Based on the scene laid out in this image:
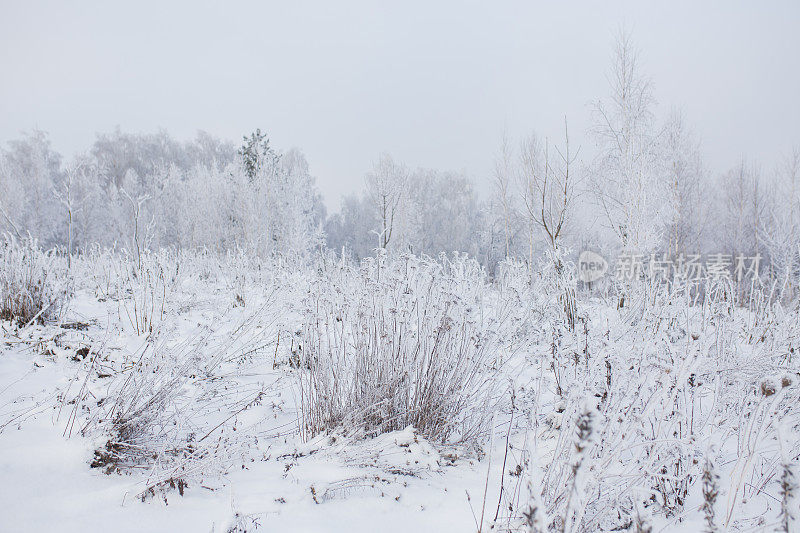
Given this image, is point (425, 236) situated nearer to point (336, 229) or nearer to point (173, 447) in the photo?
point (336, 229)

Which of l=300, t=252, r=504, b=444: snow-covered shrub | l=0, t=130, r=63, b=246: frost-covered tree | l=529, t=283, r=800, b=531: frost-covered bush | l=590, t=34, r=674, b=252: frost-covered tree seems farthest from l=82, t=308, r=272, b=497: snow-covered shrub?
l=0, t=130, r=63, b=246: frost-covered tree

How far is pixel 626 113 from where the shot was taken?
11742 millimetres

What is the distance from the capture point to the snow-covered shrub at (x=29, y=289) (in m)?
4.01

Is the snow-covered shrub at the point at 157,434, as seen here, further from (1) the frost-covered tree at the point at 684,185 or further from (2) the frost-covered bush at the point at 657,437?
(1) the frost-covered tree at the point at 684,185

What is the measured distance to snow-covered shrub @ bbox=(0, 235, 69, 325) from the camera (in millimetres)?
4012

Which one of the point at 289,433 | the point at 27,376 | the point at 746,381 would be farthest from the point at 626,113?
the point at 27,376

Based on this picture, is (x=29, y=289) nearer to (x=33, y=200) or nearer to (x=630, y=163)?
(x=630, y=163)

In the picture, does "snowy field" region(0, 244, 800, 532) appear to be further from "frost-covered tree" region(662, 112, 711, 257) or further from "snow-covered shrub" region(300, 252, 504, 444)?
"frost-covered tree" region(662, 112, 711, 257)

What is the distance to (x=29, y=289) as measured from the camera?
4.16 m

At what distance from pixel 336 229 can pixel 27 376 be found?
33507mm

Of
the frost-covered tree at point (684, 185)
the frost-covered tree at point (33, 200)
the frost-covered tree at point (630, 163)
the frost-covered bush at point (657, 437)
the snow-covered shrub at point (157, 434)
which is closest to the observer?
the frost-covered bush at point (657, 437)

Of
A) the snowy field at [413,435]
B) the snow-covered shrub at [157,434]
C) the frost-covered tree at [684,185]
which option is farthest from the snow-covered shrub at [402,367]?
the frost-covered tree at [684,185]

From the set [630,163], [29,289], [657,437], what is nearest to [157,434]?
[657,437]

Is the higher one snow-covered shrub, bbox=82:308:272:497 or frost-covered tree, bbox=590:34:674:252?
frost-covered tree, bbox=590:34:674:252
